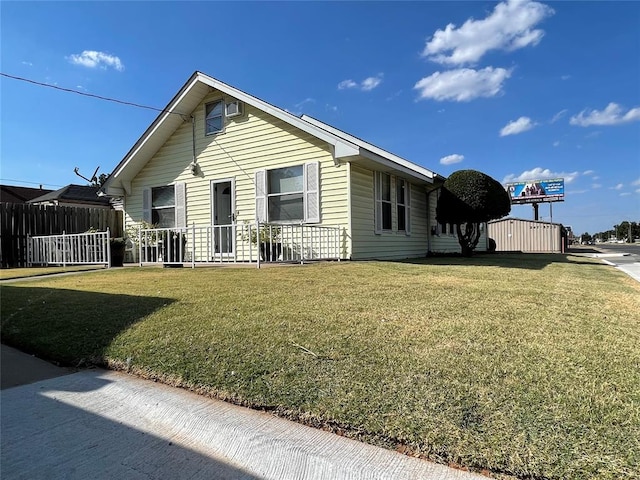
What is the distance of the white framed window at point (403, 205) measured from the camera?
11719mm

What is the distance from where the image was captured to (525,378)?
2438 mm

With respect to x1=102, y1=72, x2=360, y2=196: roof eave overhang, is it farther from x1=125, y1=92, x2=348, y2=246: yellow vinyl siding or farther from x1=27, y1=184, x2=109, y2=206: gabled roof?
x1=27, y1=184, x2=109, y2=206: gabled roof

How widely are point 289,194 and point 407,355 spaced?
7836mm

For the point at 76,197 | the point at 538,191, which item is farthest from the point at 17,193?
the point at 538,191

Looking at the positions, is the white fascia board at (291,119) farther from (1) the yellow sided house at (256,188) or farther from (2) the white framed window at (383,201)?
(2) the white framed window at (383,201)

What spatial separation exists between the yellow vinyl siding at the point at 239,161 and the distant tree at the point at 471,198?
4714 millimetres

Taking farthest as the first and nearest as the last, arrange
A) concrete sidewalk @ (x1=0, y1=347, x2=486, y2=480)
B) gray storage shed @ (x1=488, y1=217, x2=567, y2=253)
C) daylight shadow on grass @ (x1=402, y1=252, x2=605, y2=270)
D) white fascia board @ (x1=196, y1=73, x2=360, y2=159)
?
1. gray storage shed @ (x1=488, y1=217, x2=567, y2=253)
2. daylight shadow on grass @ (x1=402, y1=252, x2=605, y2=270)
3. white fascia board @ (x1=196, y1=73, x2=360, y2=159)
4. concrete sidewalk @ (x1=0, y1=347, x2=486, y2=480)

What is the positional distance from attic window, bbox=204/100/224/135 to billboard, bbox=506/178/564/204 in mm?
39727

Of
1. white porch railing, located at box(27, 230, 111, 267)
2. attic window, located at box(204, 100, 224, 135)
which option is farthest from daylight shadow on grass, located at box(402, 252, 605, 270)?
white porch railing, located at box(27, 230, 111, 267)

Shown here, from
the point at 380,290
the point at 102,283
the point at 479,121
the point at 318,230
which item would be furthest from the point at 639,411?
the point at 479,121

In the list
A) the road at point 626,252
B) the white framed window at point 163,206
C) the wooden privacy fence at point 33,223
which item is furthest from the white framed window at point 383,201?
the wooden privacy fence at point 33,223

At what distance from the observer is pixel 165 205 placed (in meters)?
12.5

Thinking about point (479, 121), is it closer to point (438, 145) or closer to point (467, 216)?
point (438, 145)

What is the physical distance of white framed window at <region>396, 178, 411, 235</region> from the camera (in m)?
11.7
